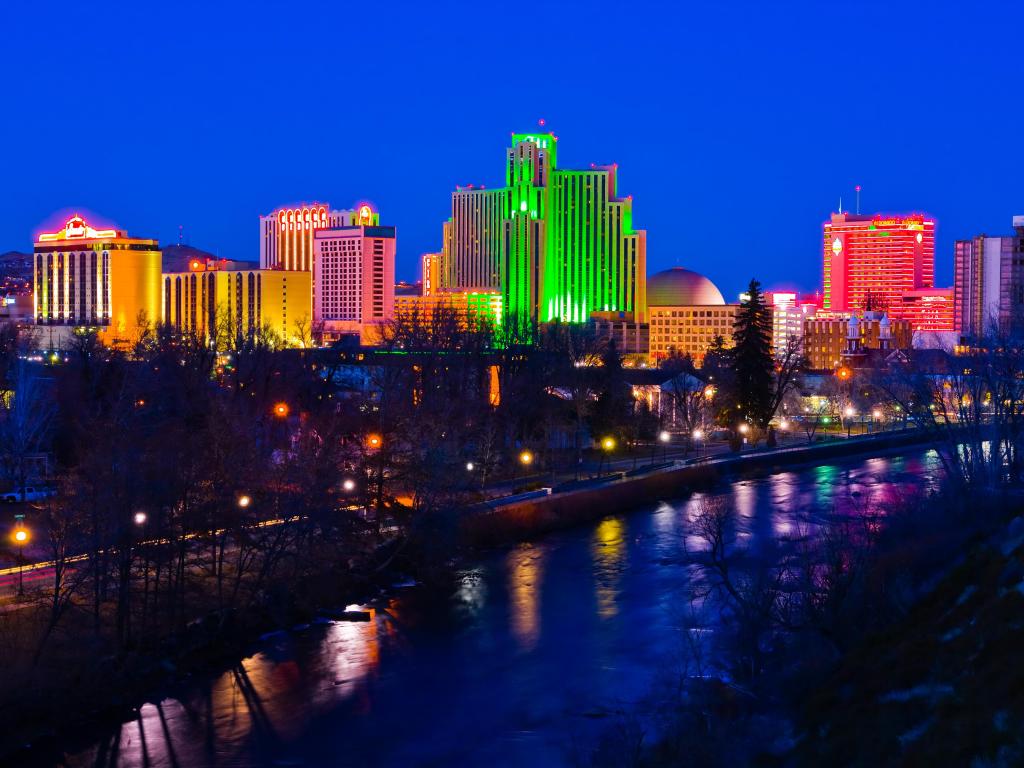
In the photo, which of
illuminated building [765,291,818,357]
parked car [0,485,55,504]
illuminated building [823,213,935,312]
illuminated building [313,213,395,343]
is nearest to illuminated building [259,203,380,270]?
illuminated building [313,213,395,343]

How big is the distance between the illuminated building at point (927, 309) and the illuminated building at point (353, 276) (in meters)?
52.3

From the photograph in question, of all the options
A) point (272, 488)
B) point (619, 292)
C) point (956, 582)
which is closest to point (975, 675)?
point (956, 582)

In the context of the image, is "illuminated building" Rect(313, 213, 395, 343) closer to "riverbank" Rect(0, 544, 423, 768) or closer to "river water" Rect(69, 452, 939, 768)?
"river water" Rect(69, 452, 939, 768)

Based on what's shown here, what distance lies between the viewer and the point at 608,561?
23938mm

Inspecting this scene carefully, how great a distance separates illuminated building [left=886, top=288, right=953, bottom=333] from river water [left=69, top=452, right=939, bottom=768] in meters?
118

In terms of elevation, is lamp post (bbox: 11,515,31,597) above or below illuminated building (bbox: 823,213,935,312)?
below

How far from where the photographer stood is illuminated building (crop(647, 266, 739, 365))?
10469cm

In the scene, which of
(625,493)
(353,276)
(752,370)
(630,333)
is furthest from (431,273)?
(625,493)

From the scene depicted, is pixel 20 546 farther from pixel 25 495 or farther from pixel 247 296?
pixel 247 296

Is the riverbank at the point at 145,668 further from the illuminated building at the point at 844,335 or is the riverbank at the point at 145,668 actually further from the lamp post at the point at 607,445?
the illuminated building at the point at 844,335

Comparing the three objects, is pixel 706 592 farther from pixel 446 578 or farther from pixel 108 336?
pixel 108 336

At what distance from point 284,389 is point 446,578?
43.9 feet

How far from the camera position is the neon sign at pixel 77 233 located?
Answer: 10638 centimetres

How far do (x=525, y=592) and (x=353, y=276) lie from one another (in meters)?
102
